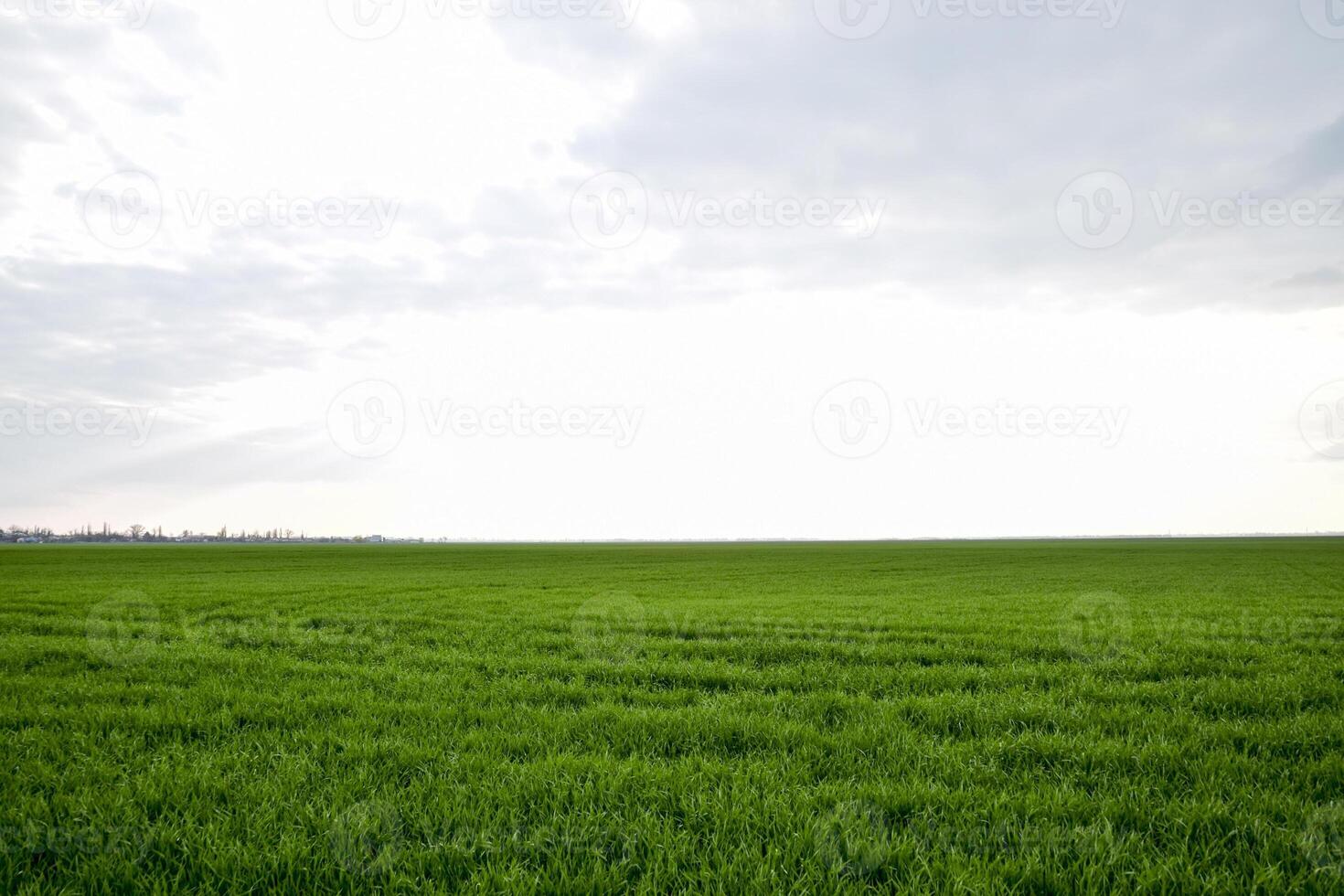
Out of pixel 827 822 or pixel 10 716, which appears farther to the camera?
pixel 10 716

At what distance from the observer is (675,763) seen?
5383 mm

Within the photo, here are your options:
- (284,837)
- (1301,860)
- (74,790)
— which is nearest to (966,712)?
(1301,860)

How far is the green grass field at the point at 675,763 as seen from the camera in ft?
12.7

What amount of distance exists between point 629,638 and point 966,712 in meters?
6.31

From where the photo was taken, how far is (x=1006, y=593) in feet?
73.0

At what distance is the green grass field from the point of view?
152 inches

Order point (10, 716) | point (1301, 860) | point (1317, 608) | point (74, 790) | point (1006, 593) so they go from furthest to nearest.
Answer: point (1006, 593)
point (1317, 608)
point (10, 716)
point (74, 790)
point (1301, 860)

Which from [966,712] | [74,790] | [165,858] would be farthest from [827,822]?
[74,790]

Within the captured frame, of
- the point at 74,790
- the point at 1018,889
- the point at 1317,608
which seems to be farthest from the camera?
the point at 1317,608

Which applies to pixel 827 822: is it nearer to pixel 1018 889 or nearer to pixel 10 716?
pixel 1018 889

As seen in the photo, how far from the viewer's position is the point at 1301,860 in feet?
12.7

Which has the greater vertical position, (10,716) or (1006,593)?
(10,716)

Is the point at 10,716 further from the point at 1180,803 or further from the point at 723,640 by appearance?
the point at 1180,803

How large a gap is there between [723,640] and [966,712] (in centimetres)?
518
